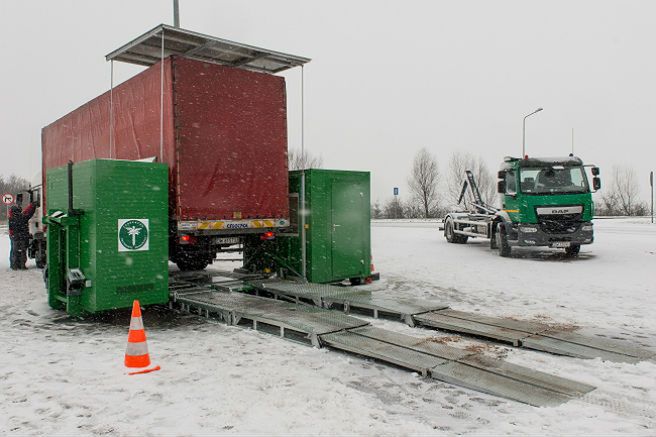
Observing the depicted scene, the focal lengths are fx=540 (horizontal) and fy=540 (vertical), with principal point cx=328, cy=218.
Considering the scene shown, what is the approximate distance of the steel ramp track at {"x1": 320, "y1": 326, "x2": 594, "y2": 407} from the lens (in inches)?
188

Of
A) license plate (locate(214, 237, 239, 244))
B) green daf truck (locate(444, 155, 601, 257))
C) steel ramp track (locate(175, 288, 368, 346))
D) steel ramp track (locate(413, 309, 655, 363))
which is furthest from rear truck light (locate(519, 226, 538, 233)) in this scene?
steel ramp track (locate(175, 288, 368, 346))

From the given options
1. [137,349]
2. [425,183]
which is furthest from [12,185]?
[137,349]

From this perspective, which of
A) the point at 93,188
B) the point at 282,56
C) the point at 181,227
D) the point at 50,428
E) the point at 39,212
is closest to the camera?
the point at 50,428

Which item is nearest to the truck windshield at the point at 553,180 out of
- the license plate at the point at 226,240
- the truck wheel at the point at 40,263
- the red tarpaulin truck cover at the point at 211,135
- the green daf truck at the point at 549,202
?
the green daf truck at the point at 549,202

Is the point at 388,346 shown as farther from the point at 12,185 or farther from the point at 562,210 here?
the point at 12,185

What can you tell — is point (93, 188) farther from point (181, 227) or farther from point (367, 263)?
point (367, 263)

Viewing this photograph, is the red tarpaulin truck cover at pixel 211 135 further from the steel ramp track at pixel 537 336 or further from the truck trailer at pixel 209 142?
the steel ramp track at pixel 537 336

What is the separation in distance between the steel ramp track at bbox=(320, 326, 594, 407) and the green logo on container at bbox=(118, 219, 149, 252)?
3.36m

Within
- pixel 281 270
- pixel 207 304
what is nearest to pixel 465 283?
pixel 281 270

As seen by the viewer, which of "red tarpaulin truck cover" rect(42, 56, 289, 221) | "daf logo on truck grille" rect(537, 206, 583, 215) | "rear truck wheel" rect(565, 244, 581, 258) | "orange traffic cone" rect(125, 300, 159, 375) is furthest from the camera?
"rear truck wheel" rect(565, 244, 581, 258)

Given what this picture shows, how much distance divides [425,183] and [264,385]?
177 ft

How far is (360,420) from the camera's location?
14.0ft

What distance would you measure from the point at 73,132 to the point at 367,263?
772cm

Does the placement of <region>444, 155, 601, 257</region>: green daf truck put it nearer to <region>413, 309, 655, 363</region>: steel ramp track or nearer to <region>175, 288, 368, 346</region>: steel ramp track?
<region>413, 309, 655, 363</region>: steel ramp track
